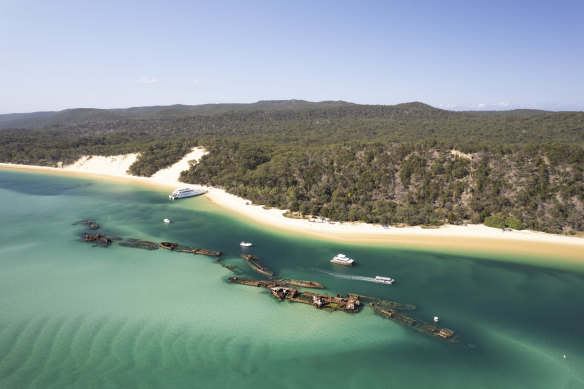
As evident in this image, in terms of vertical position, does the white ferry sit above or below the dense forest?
below

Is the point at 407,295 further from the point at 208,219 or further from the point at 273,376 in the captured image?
the point at 208,219

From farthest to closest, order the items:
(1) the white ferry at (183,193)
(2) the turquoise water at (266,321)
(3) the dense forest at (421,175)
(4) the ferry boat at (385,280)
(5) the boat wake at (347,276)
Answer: (1) the white ferry at (183,193) < (3) the dense forest at (421,175) < (5) the boat wake at (347,276) < (4) the ferry boat at (385,280) < (2) the turquoise water at (266,321)

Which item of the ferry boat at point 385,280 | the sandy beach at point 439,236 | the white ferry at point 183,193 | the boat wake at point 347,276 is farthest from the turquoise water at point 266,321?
the white ferry at point 183,193

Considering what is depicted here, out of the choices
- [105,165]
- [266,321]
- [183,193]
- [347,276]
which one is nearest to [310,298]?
[266,321]

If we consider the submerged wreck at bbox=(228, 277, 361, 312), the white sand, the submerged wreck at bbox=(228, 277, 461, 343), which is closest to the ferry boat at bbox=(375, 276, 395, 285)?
the submerged wreck at bbox=(228, 277, 461, 343)

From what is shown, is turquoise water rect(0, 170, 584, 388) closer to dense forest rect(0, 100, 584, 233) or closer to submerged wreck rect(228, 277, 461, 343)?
submerged wreck rect(228, 277, 461, 343)

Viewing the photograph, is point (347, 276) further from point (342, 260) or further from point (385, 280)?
point (385, 280)

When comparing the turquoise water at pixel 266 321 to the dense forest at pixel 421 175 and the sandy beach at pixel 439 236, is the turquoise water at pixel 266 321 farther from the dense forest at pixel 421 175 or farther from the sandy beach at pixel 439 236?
the dense forest at pixel 421 175

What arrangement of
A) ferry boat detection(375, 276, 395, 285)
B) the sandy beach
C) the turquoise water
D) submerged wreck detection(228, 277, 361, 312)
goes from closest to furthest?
the turquoise water
submerged wreck detection(228, 277, 361, 312)
ferry boat detection(375, 276, 395, 285)
the sandy beach

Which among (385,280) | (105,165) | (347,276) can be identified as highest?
(105,165)
